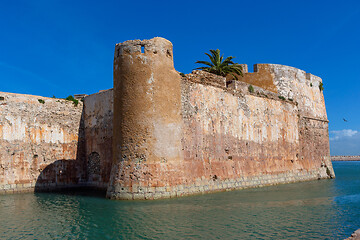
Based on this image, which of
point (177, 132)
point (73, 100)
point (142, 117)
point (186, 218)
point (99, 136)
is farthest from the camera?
point (73, 100)

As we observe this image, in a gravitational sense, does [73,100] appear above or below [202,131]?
above

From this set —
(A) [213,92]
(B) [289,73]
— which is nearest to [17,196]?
(A) [213,92]

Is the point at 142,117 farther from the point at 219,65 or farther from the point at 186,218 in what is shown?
the point at 219,65

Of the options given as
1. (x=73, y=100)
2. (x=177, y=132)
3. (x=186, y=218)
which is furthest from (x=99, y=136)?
(x=186, y=218)

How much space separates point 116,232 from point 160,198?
4.71m

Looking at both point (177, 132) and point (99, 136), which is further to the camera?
point (99, 136)

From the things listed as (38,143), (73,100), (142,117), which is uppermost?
(73,100)

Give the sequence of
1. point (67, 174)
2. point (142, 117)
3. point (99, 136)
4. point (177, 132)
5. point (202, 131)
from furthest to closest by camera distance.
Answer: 1. point (67, 174)
2. point (99, 136)
3. point (202, 131)
4. point (177, 132)
5. point (142, 117)

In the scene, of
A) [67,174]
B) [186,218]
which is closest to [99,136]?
[67,174]

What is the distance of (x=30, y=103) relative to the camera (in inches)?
720

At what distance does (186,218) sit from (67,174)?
11.0 meters

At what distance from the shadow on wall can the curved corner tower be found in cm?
583

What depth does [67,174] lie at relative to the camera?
19.2 meters

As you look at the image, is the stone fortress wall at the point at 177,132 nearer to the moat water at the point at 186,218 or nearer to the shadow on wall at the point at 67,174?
the shadow on wall at the point at 67,174
